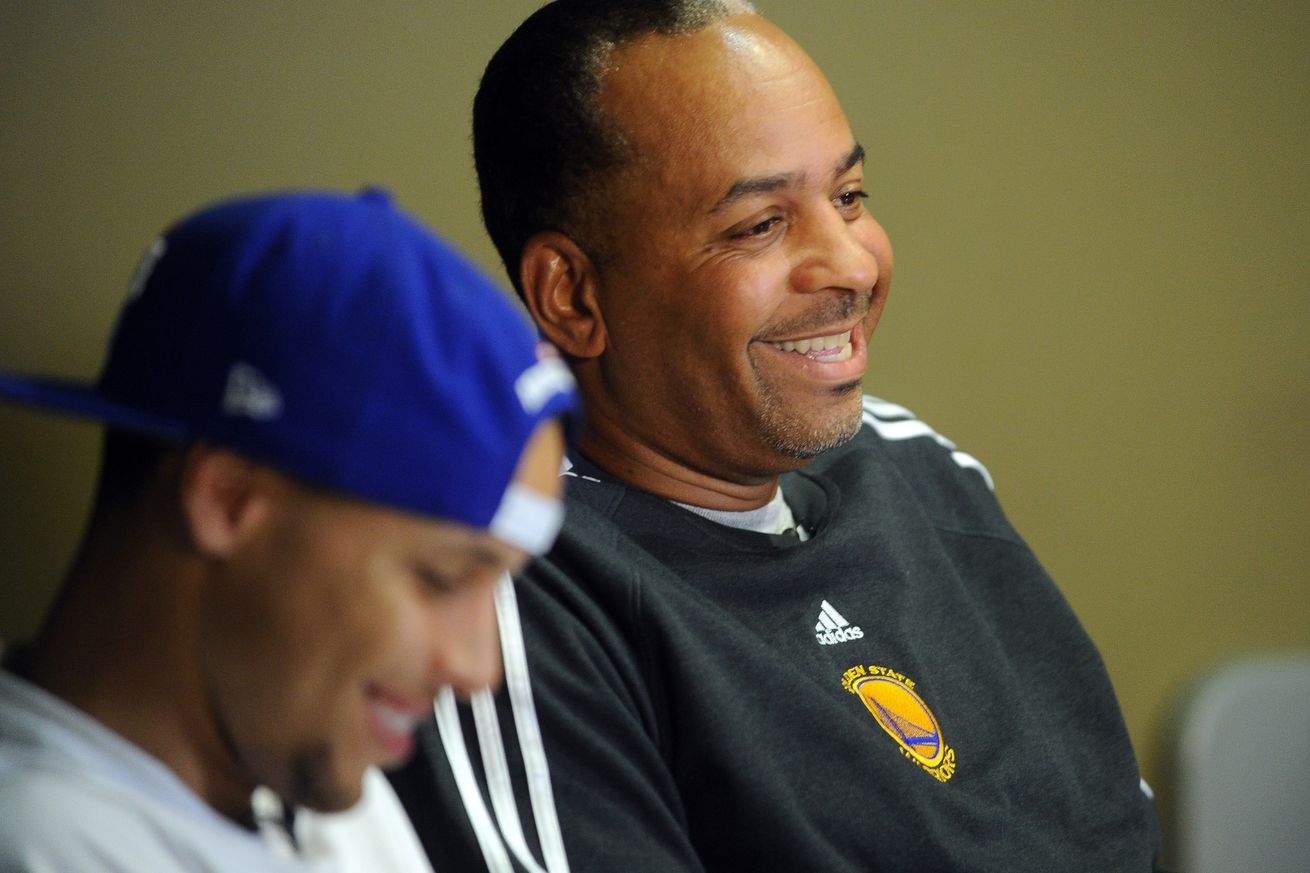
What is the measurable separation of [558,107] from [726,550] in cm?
42

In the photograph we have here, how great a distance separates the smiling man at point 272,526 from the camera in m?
0.66

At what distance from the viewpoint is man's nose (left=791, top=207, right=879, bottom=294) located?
50.6 inches

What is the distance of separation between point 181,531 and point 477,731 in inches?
16.9

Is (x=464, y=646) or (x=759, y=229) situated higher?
(x=759, y=229)

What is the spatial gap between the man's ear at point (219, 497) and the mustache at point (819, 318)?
680 millimetres

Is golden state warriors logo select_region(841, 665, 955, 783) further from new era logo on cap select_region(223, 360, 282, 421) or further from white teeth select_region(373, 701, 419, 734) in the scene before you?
new era logo on cap select_region(223, 360, 282, 421)

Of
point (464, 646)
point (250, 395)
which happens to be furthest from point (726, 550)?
point (250, 395)

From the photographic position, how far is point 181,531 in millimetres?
689

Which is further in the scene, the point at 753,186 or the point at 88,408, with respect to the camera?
the point at 753,186

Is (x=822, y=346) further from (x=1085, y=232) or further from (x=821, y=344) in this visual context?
(x=1085, y=232)

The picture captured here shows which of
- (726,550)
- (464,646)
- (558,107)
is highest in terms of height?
(558,107)

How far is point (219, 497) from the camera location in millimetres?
675

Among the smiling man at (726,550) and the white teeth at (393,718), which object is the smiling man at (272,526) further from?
the smiling man at (726,550)

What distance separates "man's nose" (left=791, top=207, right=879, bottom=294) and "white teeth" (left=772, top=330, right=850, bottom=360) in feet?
0.15
